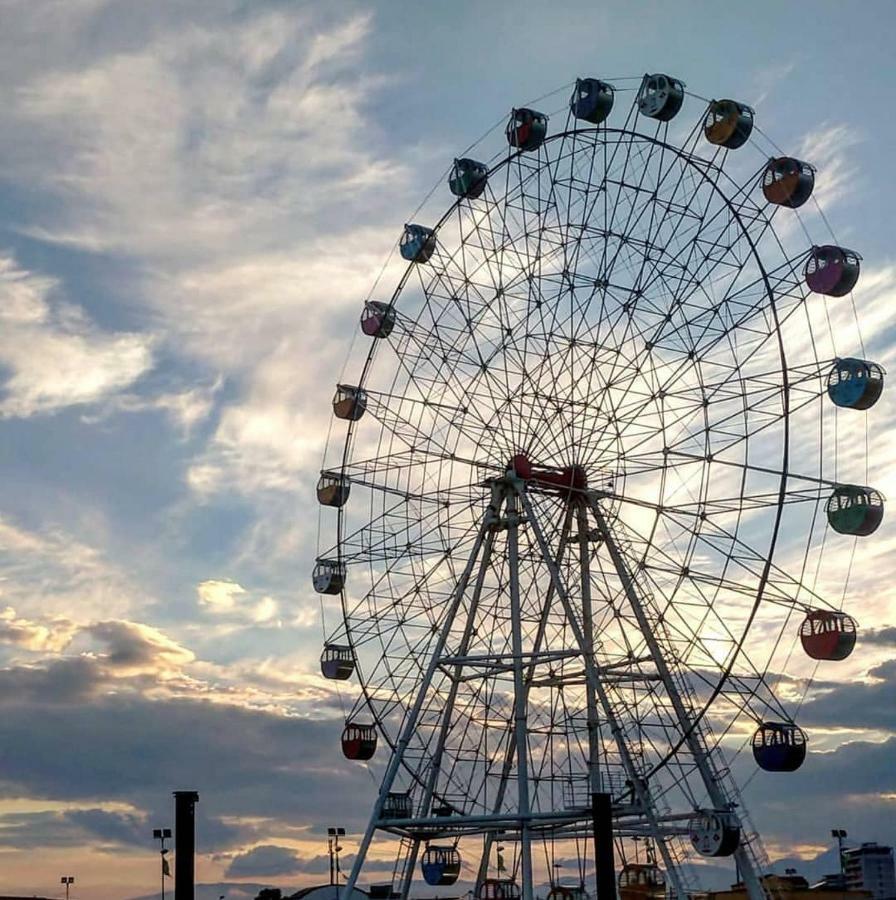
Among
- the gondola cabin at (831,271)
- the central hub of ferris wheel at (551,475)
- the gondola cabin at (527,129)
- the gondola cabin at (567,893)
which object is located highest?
the gondola cabin at (527,129)

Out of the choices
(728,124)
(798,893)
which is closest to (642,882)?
(798,893)

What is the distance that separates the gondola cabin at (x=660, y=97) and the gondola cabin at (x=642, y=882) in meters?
24.8

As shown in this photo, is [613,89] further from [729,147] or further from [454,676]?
[454,676]

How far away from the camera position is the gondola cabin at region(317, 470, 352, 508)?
53.2 metres

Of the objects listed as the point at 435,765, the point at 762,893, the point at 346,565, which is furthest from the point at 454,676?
the point at 762,893

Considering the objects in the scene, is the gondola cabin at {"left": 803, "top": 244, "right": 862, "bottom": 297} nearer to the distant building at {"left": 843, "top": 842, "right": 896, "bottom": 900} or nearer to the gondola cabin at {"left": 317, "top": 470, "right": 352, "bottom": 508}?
the gondola cabin at {"left": 317, "top": 470, "right": 352, "bottom": 508}

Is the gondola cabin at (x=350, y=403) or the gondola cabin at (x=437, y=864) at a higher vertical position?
the gondola cabin at (x=350, y=403)

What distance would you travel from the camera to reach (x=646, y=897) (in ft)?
217

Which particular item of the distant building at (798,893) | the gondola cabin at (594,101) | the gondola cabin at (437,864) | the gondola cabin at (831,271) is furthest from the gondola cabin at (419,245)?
the distant building at (798,893)

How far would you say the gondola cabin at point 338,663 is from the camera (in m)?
52.0

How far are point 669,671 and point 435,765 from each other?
339 inches

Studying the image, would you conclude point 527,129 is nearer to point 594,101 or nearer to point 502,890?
point 594,101

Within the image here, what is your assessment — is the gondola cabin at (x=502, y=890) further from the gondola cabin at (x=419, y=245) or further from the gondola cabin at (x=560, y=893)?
the gondola cabin at (x=419, y=245)

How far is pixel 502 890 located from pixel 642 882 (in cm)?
1820
